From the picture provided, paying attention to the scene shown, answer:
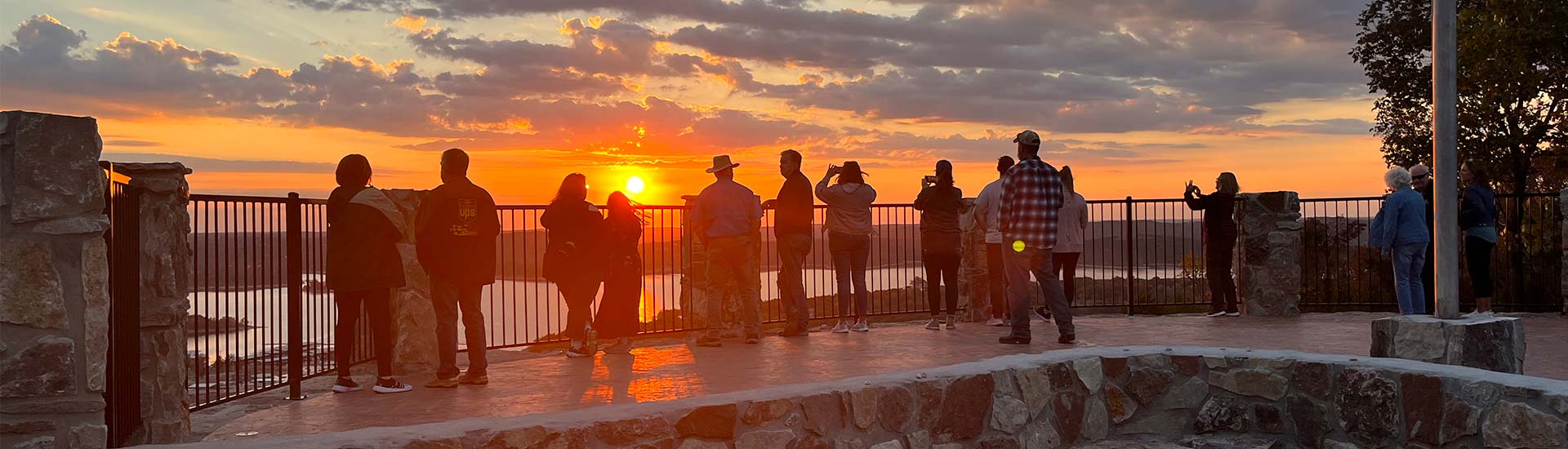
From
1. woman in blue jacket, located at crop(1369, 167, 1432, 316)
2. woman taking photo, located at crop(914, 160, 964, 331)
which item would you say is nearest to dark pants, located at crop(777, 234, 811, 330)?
woman taking photo, located at crop(914, 160, 964, 331)

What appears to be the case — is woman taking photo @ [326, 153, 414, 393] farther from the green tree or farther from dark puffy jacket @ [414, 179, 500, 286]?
Answer: the green tree

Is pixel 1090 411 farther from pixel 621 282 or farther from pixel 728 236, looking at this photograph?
pixel 621 282

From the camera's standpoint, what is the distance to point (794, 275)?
33.9 feet

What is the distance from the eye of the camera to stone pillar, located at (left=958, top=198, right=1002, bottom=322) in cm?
1166

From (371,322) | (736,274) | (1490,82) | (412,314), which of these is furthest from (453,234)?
(1490,82)

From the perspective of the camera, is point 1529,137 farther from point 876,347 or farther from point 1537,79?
point 876,347

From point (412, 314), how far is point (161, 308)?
2483mm

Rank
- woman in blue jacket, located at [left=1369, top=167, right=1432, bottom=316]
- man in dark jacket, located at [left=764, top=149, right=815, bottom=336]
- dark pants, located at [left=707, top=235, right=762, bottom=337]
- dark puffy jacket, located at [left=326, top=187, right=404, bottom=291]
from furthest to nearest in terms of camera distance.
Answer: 1. man in dark jacket, located at [left=764, top=149, right=815, bottom=336]
2. dark pants, located at [left=707, top=235, right=762, bottom=337]
3. woman in blue jacket, located at [left=1369, top=167, right=1432, bottom=316]
4. dark puffy jacket, located at [left=326, top=187, right=404, bottom=291]

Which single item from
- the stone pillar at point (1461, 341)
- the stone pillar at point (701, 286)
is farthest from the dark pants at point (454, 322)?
the stone pillar at point (1461, 341)

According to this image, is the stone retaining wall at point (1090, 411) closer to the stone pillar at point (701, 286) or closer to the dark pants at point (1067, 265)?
the dark pants at point (1067, 265)

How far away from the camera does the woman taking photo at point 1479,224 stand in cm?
992

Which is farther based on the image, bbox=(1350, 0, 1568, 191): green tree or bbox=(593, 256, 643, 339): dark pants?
bbox=(1350, 0, 1568, 191): green tree

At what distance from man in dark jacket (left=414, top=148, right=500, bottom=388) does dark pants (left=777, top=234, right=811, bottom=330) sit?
3402 millimetres

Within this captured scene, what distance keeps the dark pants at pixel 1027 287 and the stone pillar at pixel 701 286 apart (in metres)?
2.42
